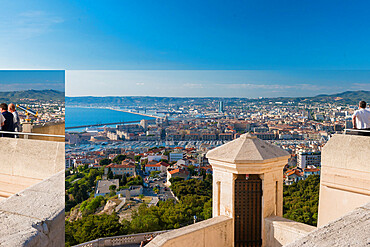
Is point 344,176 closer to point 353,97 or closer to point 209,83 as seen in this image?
point 353,97

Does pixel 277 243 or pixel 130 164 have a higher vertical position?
pixel 277 243

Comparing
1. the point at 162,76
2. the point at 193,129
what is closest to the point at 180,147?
the point at 193,129

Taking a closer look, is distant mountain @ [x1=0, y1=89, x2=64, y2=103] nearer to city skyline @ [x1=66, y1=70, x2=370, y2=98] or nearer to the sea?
city skyline @ [x1=66, y1=70, x2=370, y2=98]

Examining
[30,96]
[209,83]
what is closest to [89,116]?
[209,83]

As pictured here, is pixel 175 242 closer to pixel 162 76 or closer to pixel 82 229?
pixel 82 229

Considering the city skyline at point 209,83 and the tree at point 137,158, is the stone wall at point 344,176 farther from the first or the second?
the tree at point 137,158

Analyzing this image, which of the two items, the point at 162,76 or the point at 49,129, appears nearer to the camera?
the point at 49,129

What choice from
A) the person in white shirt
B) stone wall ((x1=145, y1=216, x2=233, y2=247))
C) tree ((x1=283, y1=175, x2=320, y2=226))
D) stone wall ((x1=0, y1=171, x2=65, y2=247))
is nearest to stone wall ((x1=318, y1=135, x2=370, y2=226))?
the person in white shirt
